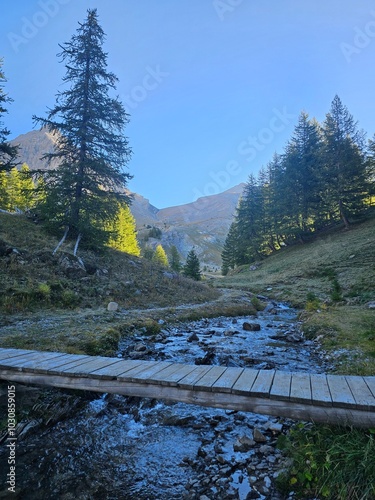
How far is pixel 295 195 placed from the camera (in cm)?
4528

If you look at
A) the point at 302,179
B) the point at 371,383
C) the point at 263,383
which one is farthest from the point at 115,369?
the point at 302,179

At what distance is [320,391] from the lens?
13.1ft

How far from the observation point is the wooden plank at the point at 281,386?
3861mm

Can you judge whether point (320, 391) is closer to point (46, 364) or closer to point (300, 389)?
point (300, 389)

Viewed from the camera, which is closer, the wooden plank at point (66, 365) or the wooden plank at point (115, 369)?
the wooden plank at point (115, 369)

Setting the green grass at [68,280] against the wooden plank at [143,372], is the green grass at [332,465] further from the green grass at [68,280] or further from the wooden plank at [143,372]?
the green grass at [68,280]

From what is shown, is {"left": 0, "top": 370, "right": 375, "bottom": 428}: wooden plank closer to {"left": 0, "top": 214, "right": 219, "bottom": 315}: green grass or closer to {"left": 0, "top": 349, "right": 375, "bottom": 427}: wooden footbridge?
{"left": 0, "top": 349, "right": 375, "bottom": 427}: wooden footbridge

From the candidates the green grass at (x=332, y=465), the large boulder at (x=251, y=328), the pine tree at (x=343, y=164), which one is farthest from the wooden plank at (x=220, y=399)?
the pine tree at (x=343, y=164)

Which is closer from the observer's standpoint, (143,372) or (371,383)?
(371,383)

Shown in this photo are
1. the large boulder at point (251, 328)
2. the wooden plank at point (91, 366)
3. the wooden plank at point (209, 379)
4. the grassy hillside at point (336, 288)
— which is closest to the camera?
the wooden plank at point (209, 379)

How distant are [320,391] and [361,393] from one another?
541mm

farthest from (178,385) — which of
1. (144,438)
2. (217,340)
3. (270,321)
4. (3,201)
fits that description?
(3,201)

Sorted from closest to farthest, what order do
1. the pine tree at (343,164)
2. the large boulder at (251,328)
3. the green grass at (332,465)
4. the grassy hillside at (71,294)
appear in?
the green grass at (332,465) → the grassy hillside at (71,294) → the large boulder at (251,328) → the pine tree at (343,164)

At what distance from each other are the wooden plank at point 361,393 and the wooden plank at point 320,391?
34 cm
